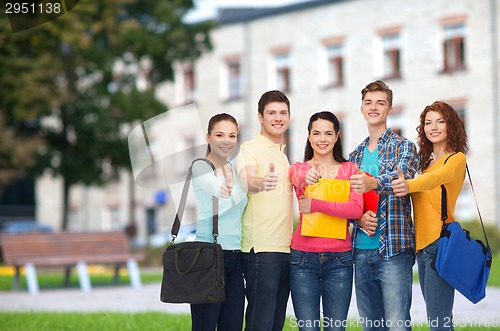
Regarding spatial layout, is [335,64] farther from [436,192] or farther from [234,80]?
[436,192]

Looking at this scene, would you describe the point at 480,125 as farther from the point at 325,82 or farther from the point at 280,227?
the point at 280,227

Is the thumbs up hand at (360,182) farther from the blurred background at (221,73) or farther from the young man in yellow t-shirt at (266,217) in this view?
the blurred background at (221,73)

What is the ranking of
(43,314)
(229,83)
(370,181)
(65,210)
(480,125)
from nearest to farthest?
(370,181) → (43,314) → (65,210) → (480,125) → (229,83)

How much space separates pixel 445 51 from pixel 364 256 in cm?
2951

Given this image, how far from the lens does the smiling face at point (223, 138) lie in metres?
6.36

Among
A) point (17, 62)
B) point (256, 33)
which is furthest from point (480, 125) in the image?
point (17, 62)

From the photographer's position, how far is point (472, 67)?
33.9 m

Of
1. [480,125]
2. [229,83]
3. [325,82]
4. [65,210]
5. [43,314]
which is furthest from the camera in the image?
[229,83]

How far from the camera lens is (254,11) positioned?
41219 millimetres

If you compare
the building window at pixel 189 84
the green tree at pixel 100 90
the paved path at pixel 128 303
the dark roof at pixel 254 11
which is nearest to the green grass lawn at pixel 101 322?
the paved path at pixel 128 303

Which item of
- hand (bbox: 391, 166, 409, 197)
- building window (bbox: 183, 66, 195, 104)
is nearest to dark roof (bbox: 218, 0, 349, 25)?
building window (bbox: 183, 66, 195, 104)

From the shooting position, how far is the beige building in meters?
33.7

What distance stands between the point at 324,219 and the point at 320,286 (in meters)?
0.45

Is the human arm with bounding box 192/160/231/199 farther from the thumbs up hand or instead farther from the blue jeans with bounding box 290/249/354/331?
the thumbs up hand
